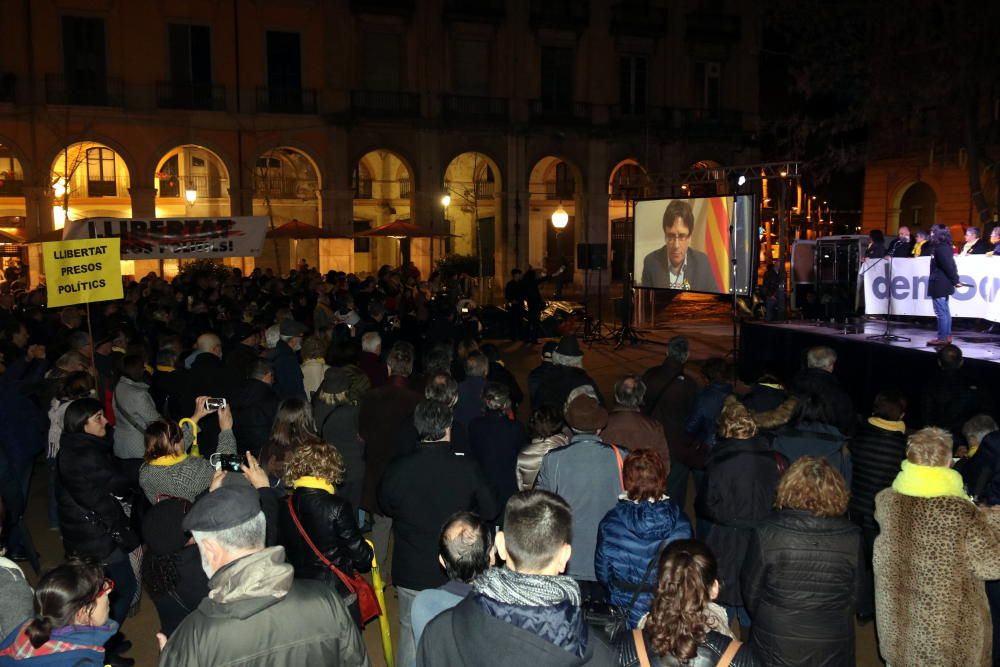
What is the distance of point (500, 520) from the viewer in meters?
6.21

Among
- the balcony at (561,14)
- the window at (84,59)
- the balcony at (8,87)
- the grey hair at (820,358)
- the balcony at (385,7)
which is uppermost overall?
the balcony at (561,14)

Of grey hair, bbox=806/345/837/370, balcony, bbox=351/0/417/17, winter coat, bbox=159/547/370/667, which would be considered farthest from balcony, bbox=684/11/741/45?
winter coat, bbox=159/547/370/667

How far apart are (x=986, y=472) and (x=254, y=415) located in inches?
190

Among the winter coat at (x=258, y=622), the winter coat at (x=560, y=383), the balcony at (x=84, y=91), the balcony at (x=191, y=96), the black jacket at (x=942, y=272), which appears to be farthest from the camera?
the balcony at (x=191, y=96)

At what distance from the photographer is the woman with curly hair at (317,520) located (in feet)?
14.1

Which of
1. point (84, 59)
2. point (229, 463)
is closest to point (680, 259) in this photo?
point (229, 463)

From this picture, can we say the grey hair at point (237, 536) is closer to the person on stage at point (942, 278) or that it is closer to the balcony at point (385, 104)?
the person on stage at point (942, 278)

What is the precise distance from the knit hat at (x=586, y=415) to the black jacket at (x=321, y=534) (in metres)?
1.46

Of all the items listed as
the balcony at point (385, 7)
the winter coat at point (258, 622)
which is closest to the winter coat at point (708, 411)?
the winter coat at point (258, 622)

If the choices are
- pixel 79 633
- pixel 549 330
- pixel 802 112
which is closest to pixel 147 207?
pixel 549 330

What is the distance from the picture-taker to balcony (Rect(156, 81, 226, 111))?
27.5m

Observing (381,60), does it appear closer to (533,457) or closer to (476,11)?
(476,11)

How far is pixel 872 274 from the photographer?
14.3 meters

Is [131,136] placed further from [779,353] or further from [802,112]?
[802,112]
